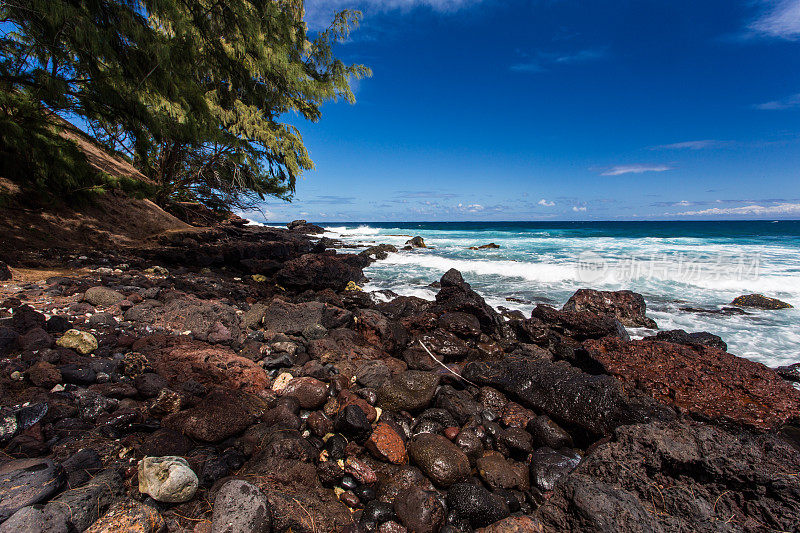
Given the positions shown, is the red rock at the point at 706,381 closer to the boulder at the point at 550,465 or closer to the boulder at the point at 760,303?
the boulder at the point at 550,465

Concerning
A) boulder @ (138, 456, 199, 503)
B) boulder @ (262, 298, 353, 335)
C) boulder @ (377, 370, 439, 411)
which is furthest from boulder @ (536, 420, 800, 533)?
boulder @ (262, 298, 353, 335)

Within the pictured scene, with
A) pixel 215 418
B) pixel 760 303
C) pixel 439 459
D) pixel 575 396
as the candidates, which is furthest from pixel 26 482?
pixel 760 303

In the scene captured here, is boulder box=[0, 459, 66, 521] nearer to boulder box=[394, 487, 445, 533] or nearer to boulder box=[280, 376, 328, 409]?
boulder box=[280, 376, 328, 409]

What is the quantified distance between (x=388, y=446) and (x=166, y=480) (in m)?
1.82

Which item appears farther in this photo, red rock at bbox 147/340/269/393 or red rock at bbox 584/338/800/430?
red rock at bbox 584/338/800/430

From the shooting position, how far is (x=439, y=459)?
300 cm

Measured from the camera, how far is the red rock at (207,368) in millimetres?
3531

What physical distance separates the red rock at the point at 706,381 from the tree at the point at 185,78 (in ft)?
33.5

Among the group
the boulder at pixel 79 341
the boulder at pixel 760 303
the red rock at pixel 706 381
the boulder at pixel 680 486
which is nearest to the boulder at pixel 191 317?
the boulder at pixel 79 341

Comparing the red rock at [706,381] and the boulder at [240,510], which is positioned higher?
the boulder at [240,510]

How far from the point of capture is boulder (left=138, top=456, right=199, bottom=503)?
2106 mm

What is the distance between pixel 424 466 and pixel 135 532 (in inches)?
84.6

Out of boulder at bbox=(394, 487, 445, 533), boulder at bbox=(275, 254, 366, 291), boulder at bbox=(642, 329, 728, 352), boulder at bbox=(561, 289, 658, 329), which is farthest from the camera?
boulder at bbox=(275, 254, 366, 291)

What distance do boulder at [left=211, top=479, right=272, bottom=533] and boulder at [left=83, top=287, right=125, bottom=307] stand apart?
425 centimetres
